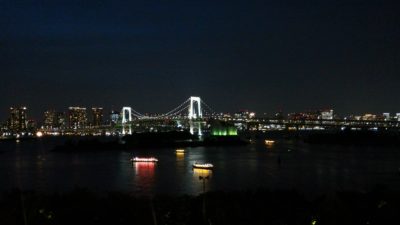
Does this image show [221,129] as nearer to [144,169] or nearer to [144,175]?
[144,169]

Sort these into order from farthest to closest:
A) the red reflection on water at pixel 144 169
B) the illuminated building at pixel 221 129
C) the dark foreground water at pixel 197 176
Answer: the illuminated building at pixel 221 129, the red reflection on water at pixel 144 169, the dark foreground water at pixel 197 176

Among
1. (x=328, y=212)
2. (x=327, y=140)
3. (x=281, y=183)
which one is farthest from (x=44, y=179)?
(x=327, y=140)

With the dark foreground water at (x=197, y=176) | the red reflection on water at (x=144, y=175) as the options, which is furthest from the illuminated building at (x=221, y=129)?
the red reflection on water at (x=144, y=175)

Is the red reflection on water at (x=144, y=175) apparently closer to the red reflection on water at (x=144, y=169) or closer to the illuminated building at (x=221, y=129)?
the red reflection on water at (x=144, y=169)

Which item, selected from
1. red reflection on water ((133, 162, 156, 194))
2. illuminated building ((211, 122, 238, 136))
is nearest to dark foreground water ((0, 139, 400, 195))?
red reflection on water ((133, 162, 156, 194))

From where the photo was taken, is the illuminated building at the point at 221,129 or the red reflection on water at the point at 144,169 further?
the illuminated building at the point at 221,129

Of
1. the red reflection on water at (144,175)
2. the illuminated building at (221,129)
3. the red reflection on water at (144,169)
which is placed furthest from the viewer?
the illuminated building at (221,129)

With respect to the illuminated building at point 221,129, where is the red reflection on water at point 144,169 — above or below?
below

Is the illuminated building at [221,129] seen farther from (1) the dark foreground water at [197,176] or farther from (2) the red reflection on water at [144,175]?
(2) the red reflection on water at [144,175]

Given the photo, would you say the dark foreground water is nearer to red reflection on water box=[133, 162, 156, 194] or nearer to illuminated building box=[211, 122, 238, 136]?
red reflection on water box=[133, 162, 156, 194]

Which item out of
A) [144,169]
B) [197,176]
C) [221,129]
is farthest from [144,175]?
[221,129]

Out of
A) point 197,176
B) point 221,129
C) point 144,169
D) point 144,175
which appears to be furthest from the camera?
point 221,129
